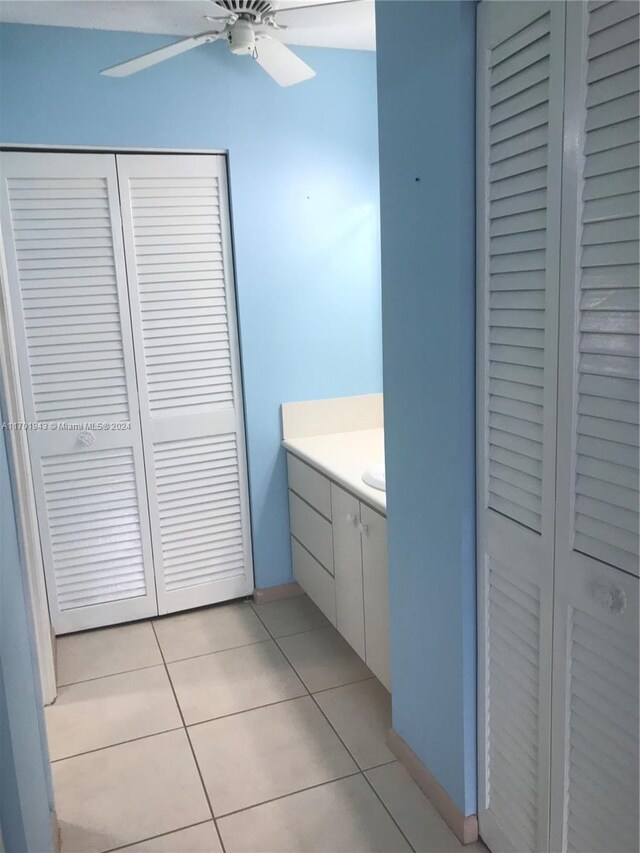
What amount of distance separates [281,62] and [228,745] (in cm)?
223

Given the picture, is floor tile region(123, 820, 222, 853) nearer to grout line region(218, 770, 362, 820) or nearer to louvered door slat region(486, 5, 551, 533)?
grout line region(218, 770, 362, 820)

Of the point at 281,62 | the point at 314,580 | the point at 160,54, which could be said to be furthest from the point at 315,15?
the point at 314,580

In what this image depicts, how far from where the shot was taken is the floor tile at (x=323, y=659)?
2.48m

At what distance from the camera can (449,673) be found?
1.69 m

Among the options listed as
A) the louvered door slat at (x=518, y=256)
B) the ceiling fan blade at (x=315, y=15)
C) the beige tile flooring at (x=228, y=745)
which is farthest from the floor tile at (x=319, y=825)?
the ceiling fan blade at (x=315, y=15)

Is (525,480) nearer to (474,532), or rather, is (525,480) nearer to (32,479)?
(474,532)

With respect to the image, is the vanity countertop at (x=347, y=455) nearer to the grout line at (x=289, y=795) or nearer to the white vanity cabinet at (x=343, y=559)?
the white vanity cabinet at (x=343, y=559)

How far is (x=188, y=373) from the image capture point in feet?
9.34

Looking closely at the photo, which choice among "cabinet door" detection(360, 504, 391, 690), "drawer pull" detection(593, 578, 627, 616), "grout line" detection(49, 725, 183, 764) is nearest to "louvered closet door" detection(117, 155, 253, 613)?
"grout line" detection(49, 725, 183, 764)

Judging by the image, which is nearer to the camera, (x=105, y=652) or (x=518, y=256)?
(x=518, y=256)

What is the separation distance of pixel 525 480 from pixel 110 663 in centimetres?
203

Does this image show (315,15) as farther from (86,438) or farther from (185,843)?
(185,843)

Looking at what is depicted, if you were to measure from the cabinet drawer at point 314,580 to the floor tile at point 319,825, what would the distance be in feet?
2.60

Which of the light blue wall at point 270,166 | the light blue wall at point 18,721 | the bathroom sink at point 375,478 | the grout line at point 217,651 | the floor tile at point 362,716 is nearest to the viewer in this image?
the light blue wall at point 18,721
